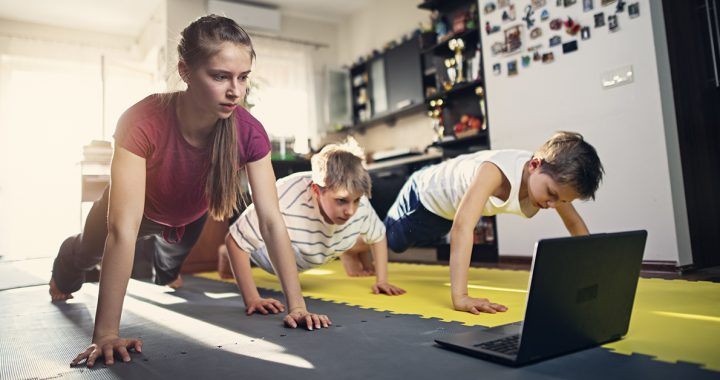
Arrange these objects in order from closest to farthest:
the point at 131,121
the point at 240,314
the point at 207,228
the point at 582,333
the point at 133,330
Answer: the point at 582,333 → the point at 131,121 → the point at 133,330 → the point at 240,314 → the point at 207,228

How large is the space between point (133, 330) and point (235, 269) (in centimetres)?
38

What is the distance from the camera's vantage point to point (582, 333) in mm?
922

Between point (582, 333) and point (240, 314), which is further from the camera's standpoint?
point (240, 314)

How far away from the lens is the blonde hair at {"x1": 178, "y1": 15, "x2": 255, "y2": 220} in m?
1.15

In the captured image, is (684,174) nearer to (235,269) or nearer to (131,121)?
(235,269)

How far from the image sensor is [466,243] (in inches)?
56.8

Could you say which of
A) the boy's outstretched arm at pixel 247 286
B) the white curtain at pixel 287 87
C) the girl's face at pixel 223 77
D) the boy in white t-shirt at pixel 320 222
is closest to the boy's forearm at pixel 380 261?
the boy in white t-shirt at pixel 320 222

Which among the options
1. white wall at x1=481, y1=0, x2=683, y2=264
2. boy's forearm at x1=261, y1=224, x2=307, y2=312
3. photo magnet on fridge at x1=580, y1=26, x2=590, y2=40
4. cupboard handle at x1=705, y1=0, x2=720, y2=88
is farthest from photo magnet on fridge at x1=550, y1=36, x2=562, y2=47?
boy's forearm at x1=261, y1=224, x2=307, y2=312

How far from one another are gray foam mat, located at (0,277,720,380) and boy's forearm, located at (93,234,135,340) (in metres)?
0.09

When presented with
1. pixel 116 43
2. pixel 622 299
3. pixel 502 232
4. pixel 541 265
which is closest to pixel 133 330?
pixel 541 265

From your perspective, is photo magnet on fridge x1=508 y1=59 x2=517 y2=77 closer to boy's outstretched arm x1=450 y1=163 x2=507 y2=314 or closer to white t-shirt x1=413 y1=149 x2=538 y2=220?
white t-shirt x1=413 y1=149 x2=538 y2=220

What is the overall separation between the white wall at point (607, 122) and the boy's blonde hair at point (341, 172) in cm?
142

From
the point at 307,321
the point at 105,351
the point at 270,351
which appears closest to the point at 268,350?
the point at 270,351

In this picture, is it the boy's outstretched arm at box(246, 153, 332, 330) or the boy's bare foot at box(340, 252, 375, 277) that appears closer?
the boy's outstretched arm at box(246, 153, 332, 330)
